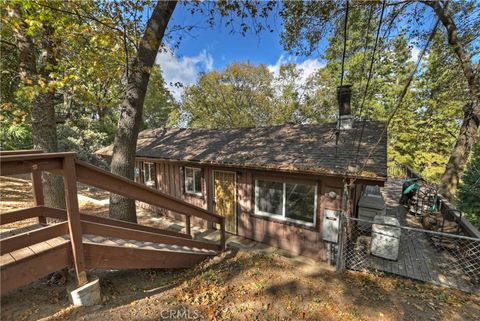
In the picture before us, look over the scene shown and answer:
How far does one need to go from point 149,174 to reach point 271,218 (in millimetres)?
6059

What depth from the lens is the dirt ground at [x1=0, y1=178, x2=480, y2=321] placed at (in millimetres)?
2641

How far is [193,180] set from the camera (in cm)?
815

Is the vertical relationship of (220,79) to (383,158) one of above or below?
above

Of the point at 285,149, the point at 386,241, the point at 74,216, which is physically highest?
the point at 285,149

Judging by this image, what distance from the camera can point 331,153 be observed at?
5.80 metres

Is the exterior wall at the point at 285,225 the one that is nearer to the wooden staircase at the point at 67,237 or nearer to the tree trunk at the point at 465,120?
the wooden staircase at the point at 67,237

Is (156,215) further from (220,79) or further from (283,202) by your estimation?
(220,79)

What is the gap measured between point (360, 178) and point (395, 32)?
590cm

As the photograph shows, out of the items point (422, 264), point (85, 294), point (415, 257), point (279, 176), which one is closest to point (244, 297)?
point (85, 294)

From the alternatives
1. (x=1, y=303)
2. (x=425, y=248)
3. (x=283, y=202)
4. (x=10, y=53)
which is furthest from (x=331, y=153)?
(x=10, y=53)

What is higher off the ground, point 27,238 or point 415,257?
point 27,238

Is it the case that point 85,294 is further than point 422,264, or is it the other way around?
point 422,264

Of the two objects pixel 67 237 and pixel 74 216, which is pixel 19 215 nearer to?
pixel 67 237

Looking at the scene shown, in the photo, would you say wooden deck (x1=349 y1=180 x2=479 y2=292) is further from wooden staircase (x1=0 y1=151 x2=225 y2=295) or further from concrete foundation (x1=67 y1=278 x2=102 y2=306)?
concrete foundation (x1=67 y1=278 x2=102 y2=306)
